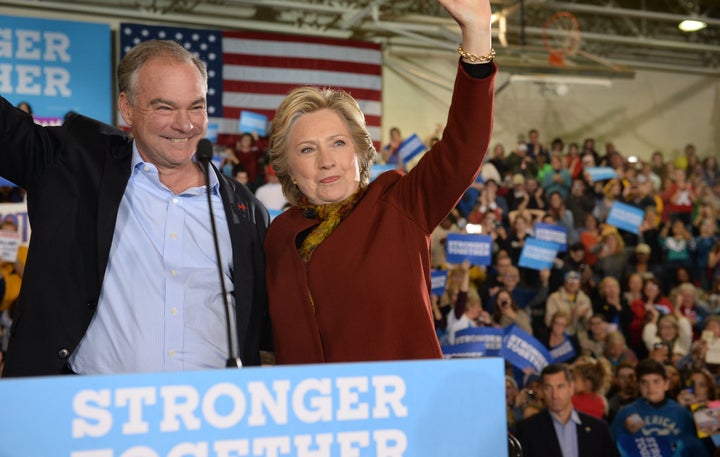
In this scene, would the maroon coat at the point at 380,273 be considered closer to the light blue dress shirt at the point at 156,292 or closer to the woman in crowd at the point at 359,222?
the woman in crowd at the point at 359,222

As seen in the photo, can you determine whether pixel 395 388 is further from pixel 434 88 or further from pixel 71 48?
pixel 434 88

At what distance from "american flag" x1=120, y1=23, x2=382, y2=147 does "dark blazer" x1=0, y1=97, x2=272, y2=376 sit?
945 centimetres

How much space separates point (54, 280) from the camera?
2.05 metres

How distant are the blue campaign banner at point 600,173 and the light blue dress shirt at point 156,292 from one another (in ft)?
33.3

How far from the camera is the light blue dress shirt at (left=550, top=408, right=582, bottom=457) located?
5.93m

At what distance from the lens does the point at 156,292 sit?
2082 mm

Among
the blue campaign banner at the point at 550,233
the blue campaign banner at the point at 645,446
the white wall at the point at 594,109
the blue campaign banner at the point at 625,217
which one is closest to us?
the blue campaign banner at the point at 645,446

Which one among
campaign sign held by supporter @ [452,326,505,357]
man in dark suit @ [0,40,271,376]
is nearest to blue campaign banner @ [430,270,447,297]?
campaign sign held by supporter @ [452,326,505,357]

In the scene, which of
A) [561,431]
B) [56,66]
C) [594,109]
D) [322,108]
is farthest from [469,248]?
[594,109]

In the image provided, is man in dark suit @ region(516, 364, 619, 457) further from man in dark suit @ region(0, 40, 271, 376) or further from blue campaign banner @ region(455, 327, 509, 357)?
man in dark suit @ region(0, 40, 271, 376)

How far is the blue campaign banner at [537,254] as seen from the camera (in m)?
9.52

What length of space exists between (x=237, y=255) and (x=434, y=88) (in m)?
12.1

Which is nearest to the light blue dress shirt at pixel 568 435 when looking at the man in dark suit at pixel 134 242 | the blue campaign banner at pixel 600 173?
the man in dark suit at pixel 134 242

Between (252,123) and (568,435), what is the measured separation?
20.4 ft
